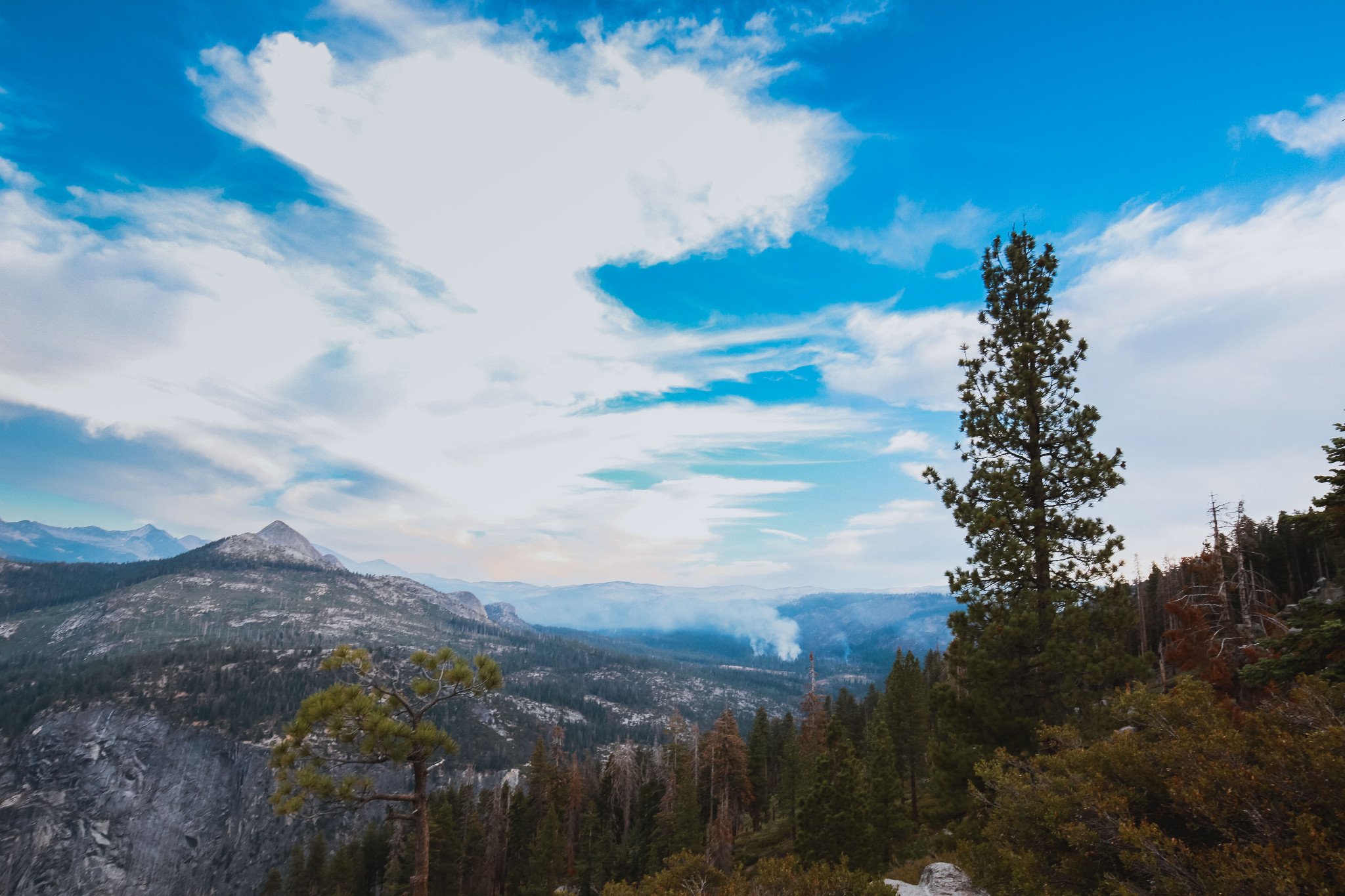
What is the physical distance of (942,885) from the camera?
12.4 m

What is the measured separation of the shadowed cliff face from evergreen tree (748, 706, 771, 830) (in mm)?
114584

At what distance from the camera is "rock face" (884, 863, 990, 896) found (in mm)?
11602

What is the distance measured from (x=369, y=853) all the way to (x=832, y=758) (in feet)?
207

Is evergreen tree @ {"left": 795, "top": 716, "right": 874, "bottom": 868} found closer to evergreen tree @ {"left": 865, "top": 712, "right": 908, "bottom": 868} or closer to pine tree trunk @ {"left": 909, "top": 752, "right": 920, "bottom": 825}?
evergreen tree @ {"left": 865, "top": 712, "right": 908, "bottom": 868}

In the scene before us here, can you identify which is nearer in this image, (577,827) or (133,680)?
(577,827)

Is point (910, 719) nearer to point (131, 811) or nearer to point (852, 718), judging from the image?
point (852, 718)

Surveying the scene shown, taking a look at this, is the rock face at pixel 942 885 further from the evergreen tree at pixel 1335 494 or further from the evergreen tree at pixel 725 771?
the evergreen tree at pixel 725 771

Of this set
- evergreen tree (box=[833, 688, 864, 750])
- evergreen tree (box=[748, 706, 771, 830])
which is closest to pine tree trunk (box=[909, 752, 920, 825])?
evergreen tree (box=[833, 688, 864, 750])

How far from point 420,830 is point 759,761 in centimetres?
6674

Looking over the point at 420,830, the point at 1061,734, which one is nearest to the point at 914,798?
the point at 1061,734

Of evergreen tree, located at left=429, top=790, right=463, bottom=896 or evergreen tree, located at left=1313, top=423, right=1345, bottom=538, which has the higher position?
evergreen tree, located at left=1313, top=423, right=1345, bottom=538

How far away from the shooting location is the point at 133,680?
19125cm

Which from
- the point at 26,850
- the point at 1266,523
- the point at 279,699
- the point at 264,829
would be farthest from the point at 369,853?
the point at 279,699

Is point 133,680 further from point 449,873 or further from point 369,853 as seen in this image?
point 449,873
